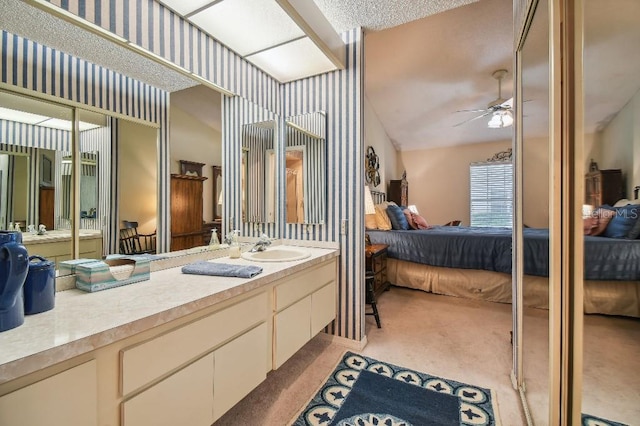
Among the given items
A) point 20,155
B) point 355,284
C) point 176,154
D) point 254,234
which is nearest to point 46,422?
point 20,155

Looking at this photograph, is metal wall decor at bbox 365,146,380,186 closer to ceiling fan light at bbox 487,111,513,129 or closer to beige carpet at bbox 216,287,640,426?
ceiling fan light at bbox 487,111,513,129

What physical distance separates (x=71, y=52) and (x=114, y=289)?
3.50 ft

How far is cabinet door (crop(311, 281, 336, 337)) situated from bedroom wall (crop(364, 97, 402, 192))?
9.98ft

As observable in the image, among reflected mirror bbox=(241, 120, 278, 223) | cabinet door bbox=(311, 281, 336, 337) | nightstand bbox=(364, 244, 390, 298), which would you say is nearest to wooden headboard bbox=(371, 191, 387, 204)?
nightstand bbox=(364, 244, 390, 298)

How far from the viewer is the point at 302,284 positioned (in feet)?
6.25

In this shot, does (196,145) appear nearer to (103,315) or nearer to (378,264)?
(103,315)

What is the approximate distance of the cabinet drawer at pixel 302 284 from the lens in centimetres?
170

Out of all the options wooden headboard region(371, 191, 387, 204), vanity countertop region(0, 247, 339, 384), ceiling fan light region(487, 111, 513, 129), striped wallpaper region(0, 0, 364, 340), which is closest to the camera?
Result: vanity countertop region(0, 247, 339, 384)

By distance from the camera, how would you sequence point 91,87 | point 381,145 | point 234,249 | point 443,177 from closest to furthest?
point 91,87
point 234,249
point 381,145
point 443,177

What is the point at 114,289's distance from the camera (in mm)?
1254

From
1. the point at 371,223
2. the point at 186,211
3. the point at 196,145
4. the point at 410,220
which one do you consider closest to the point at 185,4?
the point at 196,145

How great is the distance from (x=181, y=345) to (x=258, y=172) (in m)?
1.59

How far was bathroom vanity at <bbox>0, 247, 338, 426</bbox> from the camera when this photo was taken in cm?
77

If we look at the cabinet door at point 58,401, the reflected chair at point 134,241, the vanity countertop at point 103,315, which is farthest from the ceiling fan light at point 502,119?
the cabinet door at point 58,401
